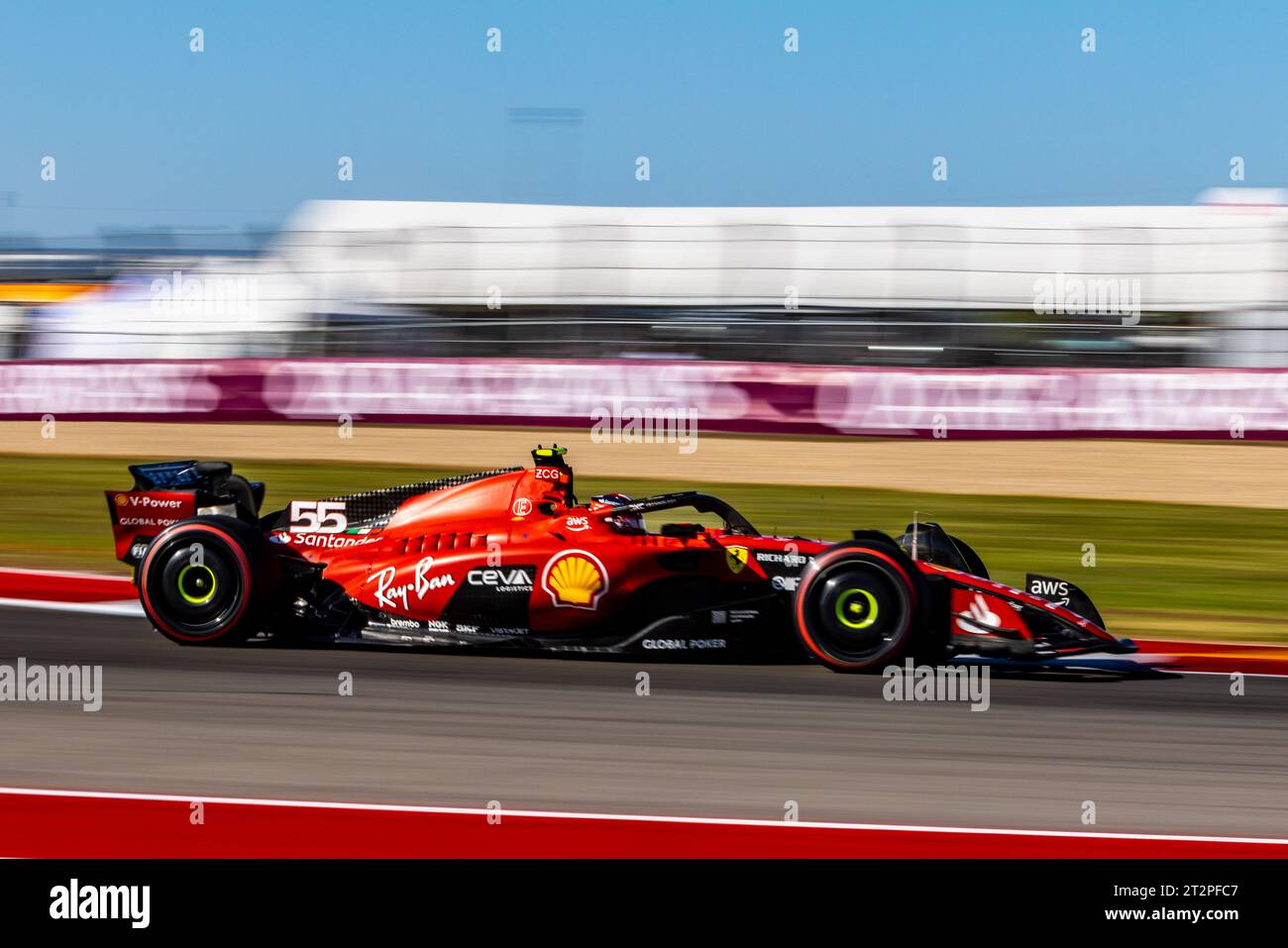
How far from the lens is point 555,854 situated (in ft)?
15.6

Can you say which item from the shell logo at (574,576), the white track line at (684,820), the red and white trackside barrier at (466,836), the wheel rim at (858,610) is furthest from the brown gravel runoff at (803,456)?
the red and white trackside barrier at (466,836)

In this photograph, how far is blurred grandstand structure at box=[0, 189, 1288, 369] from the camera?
19469 mm

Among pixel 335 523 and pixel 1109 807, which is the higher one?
pixel 335 523

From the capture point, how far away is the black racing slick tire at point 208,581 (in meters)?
7.54

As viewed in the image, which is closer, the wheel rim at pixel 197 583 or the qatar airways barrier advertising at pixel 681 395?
the wheel rim at pixel 197 583

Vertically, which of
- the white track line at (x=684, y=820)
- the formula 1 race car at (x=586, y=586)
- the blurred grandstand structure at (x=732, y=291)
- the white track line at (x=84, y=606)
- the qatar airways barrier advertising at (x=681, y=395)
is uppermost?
the blurred grandstand structure at (x=732, y=291)

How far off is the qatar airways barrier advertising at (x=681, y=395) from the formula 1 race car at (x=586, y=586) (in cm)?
1020

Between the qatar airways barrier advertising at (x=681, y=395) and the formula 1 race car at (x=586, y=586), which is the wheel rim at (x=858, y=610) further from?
the qatar airways barrier advertising at (x=681, y=395)

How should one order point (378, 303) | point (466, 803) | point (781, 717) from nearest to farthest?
point (466, 803) < point (781, 717) < point (378, 303)

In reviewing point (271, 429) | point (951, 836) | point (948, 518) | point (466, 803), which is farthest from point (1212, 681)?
point (271, 429)

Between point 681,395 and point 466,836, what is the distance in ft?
45.5

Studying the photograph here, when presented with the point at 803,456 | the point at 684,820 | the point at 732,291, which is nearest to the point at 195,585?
the point at 684,820

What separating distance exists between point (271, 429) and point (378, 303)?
338cm

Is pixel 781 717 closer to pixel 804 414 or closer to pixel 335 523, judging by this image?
pixel 335 523
